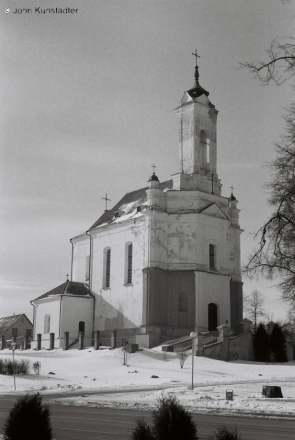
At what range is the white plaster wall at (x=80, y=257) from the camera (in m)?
61.0

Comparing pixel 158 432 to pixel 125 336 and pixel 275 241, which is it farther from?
pixel 125 336

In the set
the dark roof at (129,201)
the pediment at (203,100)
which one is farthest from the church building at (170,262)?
the dark roof at (129,201)

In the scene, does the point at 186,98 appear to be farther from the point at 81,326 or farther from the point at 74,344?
the point at 74,344

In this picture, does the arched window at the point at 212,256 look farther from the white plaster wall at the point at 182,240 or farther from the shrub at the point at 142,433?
the shrub at the point at 142,433

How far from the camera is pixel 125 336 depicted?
51062 millimetres

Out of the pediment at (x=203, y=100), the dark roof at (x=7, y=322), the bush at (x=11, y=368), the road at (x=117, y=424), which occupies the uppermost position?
the pediment at (x=203, y=100)

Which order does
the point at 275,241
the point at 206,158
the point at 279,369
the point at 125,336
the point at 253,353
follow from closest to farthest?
the point at 275,241 → the point at 279,369 → the point at 253,353 → the point at 125,336 → the point at 206,158

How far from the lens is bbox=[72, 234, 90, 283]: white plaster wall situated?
61.0m

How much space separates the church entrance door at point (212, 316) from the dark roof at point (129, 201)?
1197cm

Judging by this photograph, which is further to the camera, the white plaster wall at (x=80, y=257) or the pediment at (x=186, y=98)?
the white plaster wall at (x=80, y=257)

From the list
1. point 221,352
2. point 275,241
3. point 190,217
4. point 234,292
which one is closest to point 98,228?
point 190,217

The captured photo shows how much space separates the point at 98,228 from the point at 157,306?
12.1 metres

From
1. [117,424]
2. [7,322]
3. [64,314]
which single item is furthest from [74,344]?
[117,424]

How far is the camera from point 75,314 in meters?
55.6
